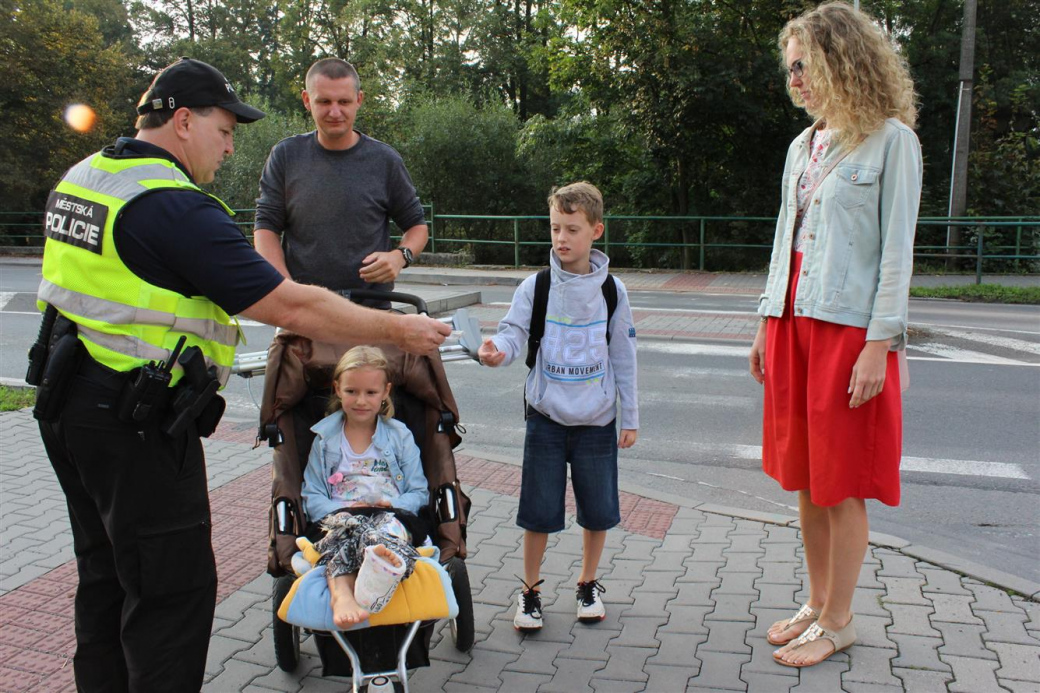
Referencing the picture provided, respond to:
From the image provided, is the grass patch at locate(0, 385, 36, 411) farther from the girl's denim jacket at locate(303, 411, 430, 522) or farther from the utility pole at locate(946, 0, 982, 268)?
the utility pole at locate(946, 0, 982, 268)

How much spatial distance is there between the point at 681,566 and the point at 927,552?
47.4 inches

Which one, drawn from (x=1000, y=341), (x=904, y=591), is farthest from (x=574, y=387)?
(x=1000, y=341)

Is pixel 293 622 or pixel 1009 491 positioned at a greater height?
pixel 293 622

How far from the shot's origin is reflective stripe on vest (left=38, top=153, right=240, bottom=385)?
2510 millimetres

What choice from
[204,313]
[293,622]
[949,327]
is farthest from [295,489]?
[949,327]

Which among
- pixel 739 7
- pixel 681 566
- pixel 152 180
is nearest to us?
pixel 152 180

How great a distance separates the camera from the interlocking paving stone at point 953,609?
3740 mm

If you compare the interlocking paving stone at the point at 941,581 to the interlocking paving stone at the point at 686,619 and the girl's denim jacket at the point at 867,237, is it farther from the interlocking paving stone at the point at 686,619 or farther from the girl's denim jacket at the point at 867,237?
the girl's denim jacket at the point at 867,237

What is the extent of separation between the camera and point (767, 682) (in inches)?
130

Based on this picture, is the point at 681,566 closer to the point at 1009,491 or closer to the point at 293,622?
the point at 293,622

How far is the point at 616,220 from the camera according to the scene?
22.5 m

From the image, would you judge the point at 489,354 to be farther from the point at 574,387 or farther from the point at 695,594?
the point at 695,594

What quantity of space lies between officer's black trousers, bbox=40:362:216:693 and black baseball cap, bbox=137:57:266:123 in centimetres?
79

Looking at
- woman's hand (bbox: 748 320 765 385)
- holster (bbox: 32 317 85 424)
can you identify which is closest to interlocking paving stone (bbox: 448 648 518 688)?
woman's hand (bbox: 748 320 765 385)
